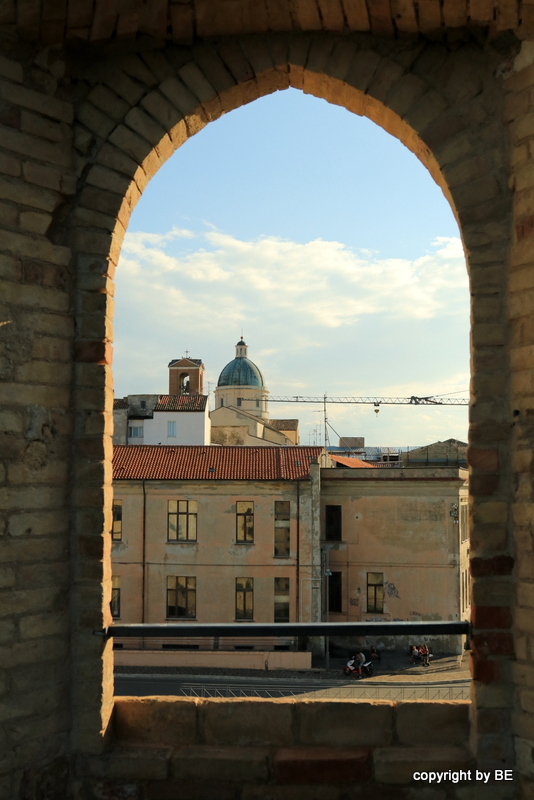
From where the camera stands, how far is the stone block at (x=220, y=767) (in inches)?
124

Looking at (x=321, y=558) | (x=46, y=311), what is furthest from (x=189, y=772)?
(x=321, y=558)

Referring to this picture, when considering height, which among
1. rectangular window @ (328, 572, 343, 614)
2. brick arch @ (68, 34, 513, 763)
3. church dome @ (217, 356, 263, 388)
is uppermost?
church dome @ (217, 356, 263, 388)

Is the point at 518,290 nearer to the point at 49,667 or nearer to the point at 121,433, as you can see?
the point at 49,667

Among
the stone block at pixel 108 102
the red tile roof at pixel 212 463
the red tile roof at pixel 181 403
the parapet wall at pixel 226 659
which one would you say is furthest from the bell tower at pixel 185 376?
the stone block at pixel 108 102

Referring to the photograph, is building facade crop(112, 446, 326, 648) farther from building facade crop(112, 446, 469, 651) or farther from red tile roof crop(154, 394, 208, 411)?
red tile roof crop(154, 394, 208, 411)

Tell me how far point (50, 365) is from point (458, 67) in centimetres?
241

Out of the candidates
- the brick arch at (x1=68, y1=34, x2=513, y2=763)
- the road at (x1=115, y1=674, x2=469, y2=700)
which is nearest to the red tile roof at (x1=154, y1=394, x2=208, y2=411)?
the road at (x1=115, y1=674, x2=469, y2=700)

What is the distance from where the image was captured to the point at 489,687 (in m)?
3.03

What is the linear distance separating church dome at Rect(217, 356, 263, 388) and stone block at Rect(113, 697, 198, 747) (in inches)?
2380

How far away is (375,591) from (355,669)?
4034mm

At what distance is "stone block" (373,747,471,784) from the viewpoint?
3096mm

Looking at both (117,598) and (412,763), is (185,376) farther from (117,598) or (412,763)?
(412,763)

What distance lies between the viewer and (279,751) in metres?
3.21

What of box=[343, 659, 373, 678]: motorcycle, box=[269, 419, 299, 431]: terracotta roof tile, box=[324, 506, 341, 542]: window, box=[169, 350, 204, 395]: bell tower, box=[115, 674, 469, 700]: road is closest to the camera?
box=[115, 674, 469, 700]: road
